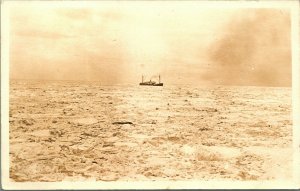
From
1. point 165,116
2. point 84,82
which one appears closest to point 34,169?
point 84,82

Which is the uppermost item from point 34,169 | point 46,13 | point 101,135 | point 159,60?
point 46,13

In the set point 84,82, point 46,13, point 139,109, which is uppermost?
point 46,13

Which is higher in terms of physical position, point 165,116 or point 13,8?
point 13,8

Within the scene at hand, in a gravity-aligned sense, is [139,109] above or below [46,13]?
below

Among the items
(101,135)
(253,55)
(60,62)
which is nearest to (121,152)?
(101,135)

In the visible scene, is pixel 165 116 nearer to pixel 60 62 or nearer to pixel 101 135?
pixel 101 135

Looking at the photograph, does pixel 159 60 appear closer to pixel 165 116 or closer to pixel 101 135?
pixel 165 116
